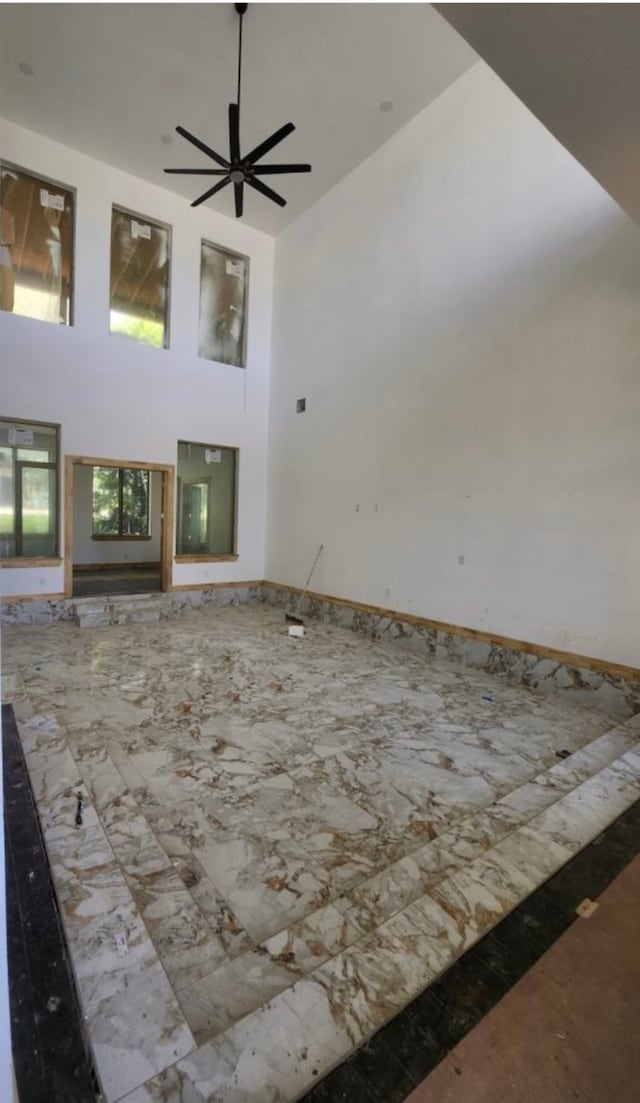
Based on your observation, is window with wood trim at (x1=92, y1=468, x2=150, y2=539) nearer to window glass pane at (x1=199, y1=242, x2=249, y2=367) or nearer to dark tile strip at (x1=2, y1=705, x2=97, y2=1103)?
window glass pane at (x1=199, y1=242, x2=249, y2=367)

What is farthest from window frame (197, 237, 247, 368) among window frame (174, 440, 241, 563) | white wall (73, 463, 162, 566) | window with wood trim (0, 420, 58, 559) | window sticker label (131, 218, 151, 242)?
white wall (73, 463, 162, 566)

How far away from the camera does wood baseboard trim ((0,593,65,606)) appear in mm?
5852

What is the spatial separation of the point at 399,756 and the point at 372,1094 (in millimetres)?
1937

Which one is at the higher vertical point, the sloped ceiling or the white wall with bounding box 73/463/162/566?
the sloped ceiling

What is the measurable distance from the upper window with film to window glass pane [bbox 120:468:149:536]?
14.4 feet

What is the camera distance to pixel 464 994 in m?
1.42

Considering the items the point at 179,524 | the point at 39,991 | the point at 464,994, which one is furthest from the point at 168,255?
the point at 464,994

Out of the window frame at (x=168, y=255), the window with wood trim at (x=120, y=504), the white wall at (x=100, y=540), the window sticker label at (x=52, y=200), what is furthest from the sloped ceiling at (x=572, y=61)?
the window with wood trim at (x=120, y=504)

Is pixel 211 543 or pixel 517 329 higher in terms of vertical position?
pixel 517 329

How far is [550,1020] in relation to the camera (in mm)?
1354

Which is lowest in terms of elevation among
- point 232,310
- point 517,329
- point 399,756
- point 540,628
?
point 399,756

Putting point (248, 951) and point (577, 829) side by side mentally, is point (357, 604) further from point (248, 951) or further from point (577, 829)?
point (248, 951)

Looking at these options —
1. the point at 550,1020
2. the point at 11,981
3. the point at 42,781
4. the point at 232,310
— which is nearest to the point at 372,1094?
the point at 550,1020

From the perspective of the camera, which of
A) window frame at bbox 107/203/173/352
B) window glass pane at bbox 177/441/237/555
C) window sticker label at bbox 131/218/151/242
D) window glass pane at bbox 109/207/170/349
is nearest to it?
window frame at bbox 107/203/173/352
